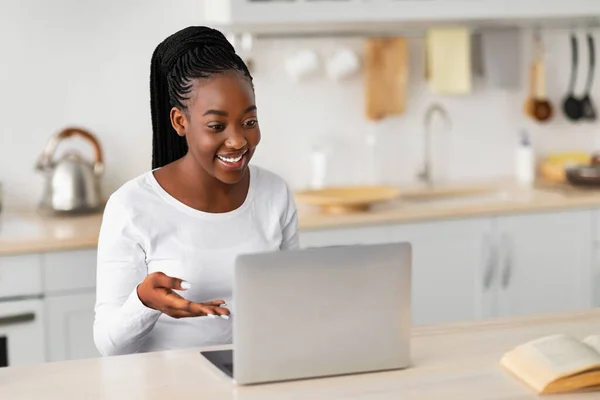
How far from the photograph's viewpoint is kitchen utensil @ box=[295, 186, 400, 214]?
3.52 meters

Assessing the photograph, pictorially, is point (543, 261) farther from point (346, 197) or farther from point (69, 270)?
point (69, 270)

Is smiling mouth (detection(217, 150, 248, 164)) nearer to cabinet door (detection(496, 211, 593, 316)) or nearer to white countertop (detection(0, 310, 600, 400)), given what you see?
white countertop (detection(0, 310, 600, 400))

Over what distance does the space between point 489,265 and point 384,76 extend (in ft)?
2.74

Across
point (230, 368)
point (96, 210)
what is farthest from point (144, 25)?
point (230, 368)

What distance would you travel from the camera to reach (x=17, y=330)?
10.3 feet

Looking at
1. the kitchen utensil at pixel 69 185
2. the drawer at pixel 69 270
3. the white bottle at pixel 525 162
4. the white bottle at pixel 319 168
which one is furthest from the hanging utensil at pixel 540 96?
the drawer at pixel 69 270

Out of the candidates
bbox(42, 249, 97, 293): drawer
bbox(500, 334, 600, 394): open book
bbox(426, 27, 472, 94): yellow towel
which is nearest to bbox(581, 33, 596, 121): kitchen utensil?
bbox(426, 27, 472, 94): yellow towel

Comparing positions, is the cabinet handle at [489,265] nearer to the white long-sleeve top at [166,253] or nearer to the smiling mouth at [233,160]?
the white long-sleeve top at [166,253]

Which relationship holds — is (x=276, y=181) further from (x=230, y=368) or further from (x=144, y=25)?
(x=144, y=25)

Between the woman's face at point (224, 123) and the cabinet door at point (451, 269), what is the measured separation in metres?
1.60

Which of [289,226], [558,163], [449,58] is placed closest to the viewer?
[289,226]

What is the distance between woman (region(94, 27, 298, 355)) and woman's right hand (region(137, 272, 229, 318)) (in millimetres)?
128

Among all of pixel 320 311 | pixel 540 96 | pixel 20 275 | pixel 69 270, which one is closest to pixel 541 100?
pixel 540 96

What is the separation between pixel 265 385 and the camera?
5.54 ft
